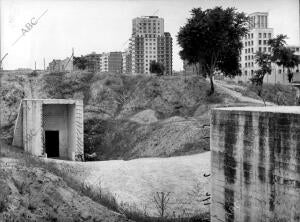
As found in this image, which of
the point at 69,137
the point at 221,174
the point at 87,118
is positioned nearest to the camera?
the point at 221,174

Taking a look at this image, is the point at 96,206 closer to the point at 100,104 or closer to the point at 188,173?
the point at 188,173

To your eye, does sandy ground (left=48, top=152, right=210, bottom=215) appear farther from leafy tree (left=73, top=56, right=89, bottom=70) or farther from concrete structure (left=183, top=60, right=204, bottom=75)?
leafy tree (left=73, top=56, right=89, bottom=70)

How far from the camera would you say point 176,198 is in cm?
2244

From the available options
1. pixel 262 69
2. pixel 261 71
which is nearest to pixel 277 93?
pixel 261 71

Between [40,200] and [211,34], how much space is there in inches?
1287

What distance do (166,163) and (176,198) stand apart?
4320mm

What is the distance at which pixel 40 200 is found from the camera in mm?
14633

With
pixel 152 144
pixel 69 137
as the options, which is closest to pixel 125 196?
pixel 152 144

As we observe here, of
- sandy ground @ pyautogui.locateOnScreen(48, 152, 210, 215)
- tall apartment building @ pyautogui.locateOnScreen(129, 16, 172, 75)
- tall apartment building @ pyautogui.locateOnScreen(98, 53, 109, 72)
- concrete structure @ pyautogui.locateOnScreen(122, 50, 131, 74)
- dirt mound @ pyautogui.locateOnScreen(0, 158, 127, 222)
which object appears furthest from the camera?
tall apartment building @ pyautogui.locateOnScreen(98, 53, 109, 72)

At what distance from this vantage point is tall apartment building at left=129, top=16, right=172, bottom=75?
434 feet

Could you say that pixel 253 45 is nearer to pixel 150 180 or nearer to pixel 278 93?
pixel 278 93

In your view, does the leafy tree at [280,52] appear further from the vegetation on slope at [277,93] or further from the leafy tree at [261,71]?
the vegetation on slope at [277,93]

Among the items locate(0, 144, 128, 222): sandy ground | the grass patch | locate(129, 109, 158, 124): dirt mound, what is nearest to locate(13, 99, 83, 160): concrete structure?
locate(129, 109, 158, 124): dirt mound

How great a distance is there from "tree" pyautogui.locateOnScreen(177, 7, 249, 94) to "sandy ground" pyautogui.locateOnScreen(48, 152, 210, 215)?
1978 cm
